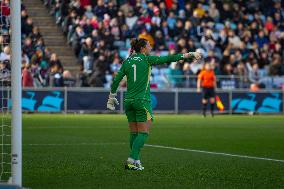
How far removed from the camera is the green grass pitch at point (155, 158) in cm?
1072

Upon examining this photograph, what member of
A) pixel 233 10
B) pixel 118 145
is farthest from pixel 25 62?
pixel 118 145

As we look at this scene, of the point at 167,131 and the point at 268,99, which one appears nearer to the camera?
the point at 167,131

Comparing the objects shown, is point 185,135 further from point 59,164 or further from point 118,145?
point 59,164

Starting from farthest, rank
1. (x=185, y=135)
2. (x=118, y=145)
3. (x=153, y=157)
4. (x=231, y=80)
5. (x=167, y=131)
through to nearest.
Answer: (x=231, y=80), (x=167, y=131), (x=185, y=135), (x=118, y=145), (x=153, y=157)

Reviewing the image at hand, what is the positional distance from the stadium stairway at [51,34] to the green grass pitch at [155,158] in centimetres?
1248

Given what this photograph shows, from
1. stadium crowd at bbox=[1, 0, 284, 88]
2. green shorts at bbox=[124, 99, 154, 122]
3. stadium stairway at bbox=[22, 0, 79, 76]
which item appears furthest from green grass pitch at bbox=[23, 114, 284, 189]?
stadium stairway at bbox=[22, 0, 79, 76]

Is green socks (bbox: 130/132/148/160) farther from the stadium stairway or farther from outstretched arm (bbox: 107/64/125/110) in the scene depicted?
the stadium stairway

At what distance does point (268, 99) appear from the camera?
35562mm

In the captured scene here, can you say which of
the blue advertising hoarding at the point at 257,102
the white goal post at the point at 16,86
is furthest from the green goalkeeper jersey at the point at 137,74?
the blue advertising hoarding at the point at 257,102

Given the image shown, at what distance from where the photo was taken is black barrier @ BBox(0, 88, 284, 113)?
33250 mm

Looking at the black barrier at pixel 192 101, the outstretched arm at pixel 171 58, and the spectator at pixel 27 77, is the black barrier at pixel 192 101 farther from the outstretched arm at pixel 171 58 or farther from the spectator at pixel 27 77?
the outstretched arm at pixel 171 58

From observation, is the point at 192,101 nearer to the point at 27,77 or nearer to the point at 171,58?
the point at 27,77

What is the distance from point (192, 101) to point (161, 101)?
1386 millimetres

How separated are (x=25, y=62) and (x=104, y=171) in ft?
72.5
